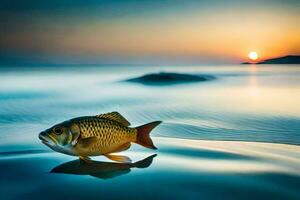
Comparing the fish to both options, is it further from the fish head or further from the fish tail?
the fish tail

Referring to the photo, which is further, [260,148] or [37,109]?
[37,109]

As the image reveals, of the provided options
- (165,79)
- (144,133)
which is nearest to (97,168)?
(144,133)

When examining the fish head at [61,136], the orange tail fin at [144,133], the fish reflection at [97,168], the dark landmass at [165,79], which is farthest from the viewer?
the dark landmass at [165,79]

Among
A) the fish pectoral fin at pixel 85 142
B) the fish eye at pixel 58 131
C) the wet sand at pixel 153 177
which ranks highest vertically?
the fish eye at pixel 58 131

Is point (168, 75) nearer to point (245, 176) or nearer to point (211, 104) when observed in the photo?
point (211, 104)

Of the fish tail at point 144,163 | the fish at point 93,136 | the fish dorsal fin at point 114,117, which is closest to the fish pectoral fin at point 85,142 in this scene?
the fish at point 93,136

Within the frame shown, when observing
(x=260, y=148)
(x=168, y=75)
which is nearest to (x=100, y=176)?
(x=260, y=148)

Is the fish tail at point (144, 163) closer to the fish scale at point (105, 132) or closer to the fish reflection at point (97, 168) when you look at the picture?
the fish reflection at point (97, 168)
